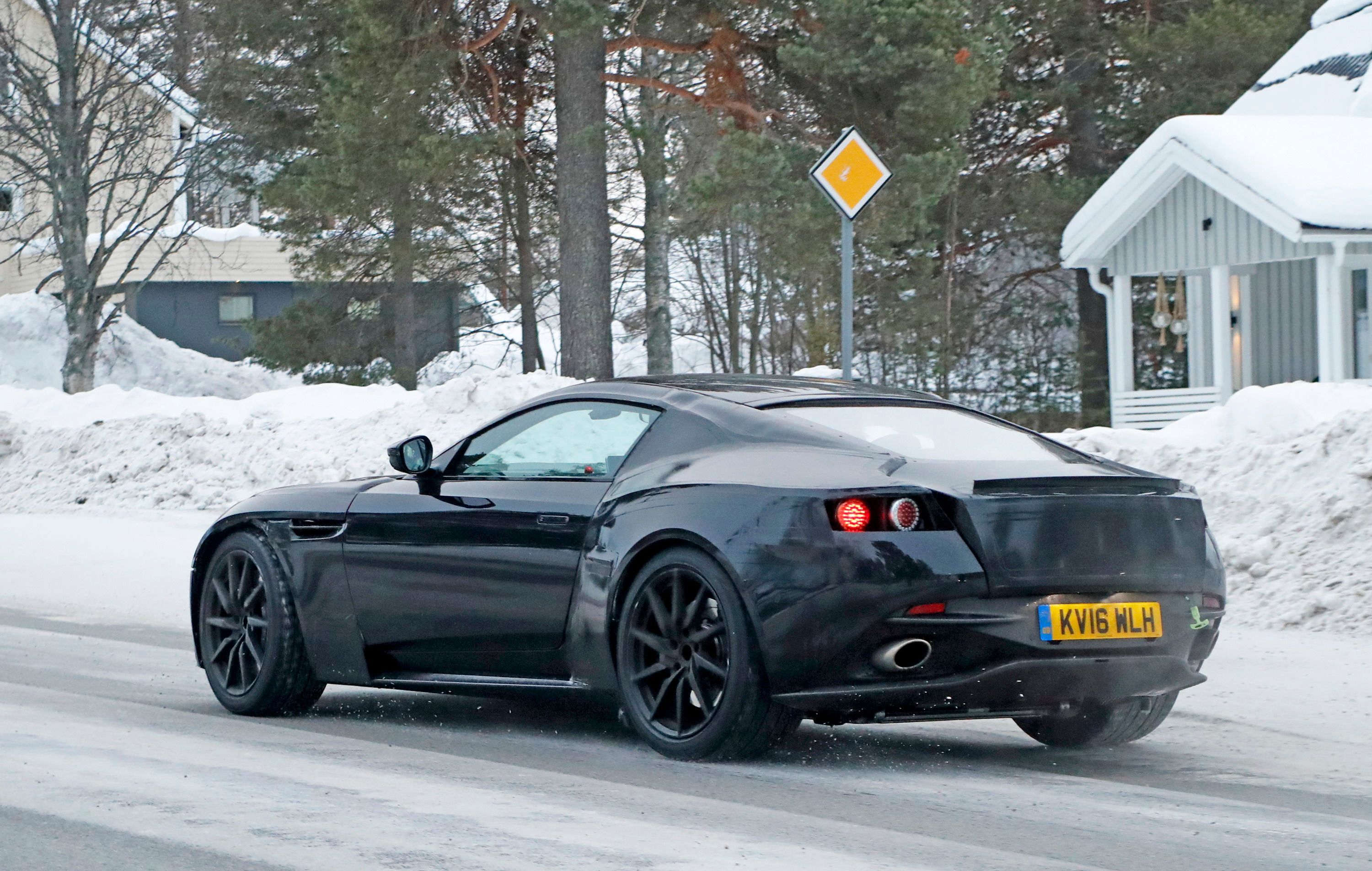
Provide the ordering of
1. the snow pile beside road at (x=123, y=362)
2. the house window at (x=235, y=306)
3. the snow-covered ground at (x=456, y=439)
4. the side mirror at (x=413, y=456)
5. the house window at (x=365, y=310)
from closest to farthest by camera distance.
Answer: the side mirror at (x=413, y=456) → the snow-covered ground at (x=456, y=439) → the house window at (x=365, y=310) → the snow pile beside road at (x=123, y=362) → the house window at (x=235, y=306)

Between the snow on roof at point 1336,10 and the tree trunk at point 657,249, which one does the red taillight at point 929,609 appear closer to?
the tree trunk at point 657,249

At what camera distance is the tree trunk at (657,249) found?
30.5 metres

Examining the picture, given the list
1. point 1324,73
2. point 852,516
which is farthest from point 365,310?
point 852,516

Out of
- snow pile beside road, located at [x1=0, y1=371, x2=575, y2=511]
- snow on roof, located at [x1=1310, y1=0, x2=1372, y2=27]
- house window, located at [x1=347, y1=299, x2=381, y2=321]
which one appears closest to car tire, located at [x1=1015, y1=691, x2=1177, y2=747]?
snow pile beside road, located at [x1=0, y1=371, x2=575, y2=511]

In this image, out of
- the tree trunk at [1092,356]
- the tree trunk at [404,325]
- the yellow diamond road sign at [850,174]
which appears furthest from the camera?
the tree trunk at [404,325]

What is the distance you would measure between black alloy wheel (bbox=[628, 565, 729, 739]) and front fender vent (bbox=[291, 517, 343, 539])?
1582 mm

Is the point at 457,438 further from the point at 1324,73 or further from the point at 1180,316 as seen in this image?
the point at 1324,73

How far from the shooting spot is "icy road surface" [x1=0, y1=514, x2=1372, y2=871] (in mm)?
4820

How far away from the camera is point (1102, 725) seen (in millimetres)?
6750

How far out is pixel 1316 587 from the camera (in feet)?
32.5

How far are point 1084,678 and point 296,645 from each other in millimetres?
3131

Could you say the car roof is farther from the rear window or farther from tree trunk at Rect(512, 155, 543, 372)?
tree trunk at Rect(512, 155, 543, 372)

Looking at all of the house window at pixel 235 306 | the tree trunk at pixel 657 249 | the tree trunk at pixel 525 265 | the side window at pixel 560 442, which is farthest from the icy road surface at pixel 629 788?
the house window at pixel 235 306

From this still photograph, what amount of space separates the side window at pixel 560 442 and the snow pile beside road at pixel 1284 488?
465cm
